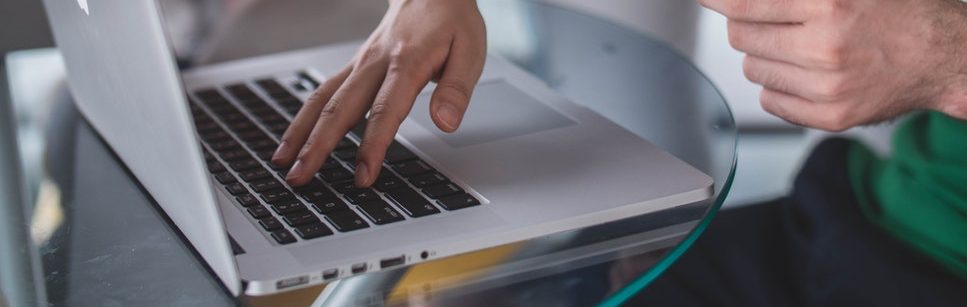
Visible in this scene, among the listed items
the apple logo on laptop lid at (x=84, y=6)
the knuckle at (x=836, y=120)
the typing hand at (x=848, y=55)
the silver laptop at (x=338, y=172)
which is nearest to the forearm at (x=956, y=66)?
the typing hand at (x=848, y=55)

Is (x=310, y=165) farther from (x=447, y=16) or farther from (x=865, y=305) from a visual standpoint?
(x=865, y=305)

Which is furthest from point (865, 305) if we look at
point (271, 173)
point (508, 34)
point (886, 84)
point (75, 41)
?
point (75, 41)

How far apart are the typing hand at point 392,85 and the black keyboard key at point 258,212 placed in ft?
0.13

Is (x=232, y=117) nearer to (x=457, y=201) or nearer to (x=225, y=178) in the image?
(x=225, y=178)

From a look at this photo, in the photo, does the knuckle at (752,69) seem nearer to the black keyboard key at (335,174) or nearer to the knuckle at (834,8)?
the knuckle at (834,8)

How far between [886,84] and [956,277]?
0.79 ft

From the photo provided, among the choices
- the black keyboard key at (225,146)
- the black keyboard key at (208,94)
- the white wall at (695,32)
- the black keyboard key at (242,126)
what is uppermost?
the black keyboard key at (225,146)

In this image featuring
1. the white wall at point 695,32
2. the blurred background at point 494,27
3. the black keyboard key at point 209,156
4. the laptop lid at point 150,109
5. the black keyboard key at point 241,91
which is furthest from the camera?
the white wall at point 695,32

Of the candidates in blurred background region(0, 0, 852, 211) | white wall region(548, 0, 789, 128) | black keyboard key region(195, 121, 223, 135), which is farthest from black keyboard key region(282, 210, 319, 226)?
white wall region(548, 0, 789, 128)

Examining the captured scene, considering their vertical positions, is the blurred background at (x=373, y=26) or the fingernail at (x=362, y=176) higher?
the fingernail at (x=362, y=176)

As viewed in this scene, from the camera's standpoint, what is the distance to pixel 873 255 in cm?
102

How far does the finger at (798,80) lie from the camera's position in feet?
2.67

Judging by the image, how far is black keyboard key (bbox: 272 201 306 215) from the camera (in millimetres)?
707

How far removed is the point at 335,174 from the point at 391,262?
14cm
